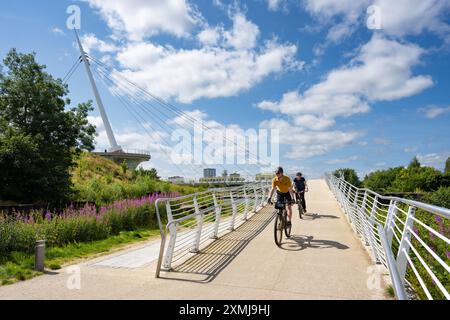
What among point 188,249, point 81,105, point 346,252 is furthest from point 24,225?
point 81,105

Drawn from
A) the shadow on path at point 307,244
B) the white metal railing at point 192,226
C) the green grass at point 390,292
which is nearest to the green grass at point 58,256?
the white metal railing at point 192,226

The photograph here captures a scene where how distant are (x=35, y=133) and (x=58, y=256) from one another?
10.8 m

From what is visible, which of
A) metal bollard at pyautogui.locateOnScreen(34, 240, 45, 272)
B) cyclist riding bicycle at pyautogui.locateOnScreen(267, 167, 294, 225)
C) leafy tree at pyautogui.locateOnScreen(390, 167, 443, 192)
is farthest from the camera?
leafy tree at pyautogui.locateOnScreen(390, 167, 443, 192)

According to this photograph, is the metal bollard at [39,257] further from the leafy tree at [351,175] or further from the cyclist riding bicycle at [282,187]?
the leafy tree at [351,175]

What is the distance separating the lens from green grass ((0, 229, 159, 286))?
21.7 feet

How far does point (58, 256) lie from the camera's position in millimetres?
8461

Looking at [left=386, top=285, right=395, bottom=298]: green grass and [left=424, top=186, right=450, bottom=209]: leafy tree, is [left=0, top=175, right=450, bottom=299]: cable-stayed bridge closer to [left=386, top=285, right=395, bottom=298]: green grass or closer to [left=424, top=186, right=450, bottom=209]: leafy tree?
[left=386, top=285, right=395, bottom=298]: green grass

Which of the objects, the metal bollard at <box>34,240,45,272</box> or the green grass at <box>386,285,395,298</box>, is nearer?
the green grass at <box>386,285,395,298</box>

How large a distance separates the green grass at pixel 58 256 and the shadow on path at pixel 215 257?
2.61 metres

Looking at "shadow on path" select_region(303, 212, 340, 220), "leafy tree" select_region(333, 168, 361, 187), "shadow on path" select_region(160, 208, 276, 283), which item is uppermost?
"leafy tree" select_region(333, 168, 361, 187)

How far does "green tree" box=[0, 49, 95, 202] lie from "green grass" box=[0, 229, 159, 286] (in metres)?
6.18

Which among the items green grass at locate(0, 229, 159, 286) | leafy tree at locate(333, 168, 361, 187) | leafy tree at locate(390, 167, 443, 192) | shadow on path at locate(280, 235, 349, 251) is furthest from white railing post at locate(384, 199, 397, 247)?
leafy tree at locate(333, 168, 361, 187)

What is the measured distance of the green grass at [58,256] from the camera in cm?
662

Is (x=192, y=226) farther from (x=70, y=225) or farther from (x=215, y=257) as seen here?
(x=70, y=225)
